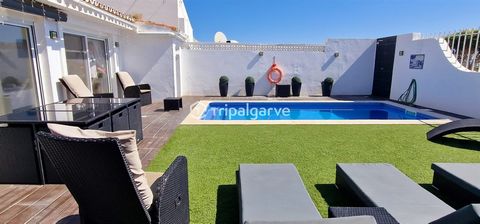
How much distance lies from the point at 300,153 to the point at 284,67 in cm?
866

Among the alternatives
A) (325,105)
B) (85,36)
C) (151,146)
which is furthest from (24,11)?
(325,105)

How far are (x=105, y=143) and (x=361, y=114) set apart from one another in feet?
32.8

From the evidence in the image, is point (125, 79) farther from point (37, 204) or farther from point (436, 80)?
point (436, 80)

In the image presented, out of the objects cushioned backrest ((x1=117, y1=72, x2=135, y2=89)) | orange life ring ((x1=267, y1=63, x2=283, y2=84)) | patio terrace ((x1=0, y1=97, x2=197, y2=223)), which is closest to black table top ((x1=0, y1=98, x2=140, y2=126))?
patio terrace ((x1=0, y1=97, x2=197, y2=223))

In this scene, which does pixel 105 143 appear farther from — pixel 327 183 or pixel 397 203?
pixel 327 183

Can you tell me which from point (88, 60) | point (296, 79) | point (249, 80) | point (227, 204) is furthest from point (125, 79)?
point (227, 204)

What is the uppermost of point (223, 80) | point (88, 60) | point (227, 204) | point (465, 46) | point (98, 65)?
point (465, 46)

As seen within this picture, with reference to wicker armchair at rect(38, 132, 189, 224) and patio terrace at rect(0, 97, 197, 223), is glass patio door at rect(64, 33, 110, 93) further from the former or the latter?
wicker armchair at rect(38, 132, 189, 224)

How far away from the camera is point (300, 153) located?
193 inches

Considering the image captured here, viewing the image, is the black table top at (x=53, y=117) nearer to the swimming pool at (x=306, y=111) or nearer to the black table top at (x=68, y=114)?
the black table top at (x=68, y=114)

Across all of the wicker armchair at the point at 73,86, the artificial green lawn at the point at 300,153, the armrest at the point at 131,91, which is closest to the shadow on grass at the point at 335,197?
the artificial green lawn at the point at 300,153

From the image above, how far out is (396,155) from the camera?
4.80 metres

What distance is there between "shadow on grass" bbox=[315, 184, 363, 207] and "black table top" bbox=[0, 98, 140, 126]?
317 centimetres

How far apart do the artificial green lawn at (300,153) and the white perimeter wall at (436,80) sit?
9.25 feet
